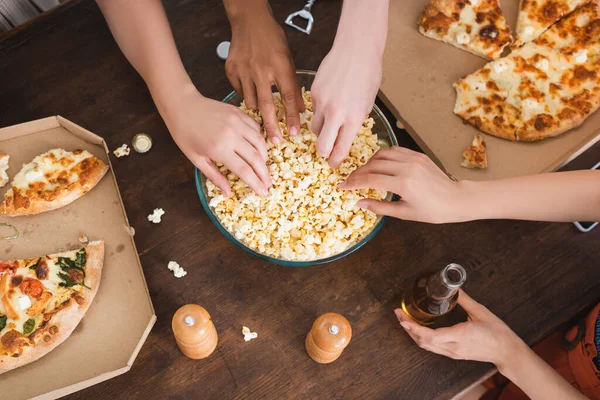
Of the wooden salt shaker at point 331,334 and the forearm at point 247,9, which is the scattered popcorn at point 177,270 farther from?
the forearm at point 247,9

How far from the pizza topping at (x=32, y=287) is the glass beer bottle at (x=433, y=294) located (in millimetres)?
1069

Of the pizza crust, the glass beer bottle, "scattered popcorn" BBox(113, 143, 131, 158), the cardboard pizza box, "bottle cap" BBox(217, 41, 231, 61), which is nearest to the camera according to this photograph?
the glass beer bottle

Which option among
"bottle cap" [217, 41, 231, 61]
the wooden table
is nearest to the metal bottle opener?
the wooden table

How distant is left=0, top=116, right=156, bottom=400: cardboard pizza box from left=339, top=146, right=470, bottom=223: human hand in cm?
68

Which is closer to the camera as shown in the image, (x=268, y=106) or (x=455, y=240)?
(x=268, y=106)

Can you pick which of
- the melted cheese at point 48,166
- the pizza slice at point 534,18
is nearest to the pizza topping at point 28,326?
the melted cheese at point 48,166

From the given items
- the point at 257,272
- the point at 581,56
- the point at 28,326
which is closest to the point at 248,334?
the point at 257,272

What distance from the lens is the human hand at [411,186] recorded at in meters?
1.25

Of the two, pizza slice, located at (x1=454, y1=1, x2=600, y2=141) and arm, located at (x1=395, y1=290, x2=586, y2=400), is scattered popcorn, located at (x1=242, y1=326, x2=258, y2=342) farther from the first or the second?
pizza slice, located at (x1=454, y1=1, x2=600, y2=141)

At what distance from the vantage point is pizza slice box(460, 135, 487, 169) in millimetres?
1551

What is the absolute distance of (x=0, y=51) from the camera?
169 centimetres

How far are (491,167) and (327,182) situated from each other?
0.56 meters

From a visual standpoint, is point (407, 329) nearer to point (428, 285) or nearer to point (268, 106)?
point (428, 285)

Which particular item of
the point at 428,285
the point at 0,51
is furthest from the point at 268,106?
the point at 0,51
